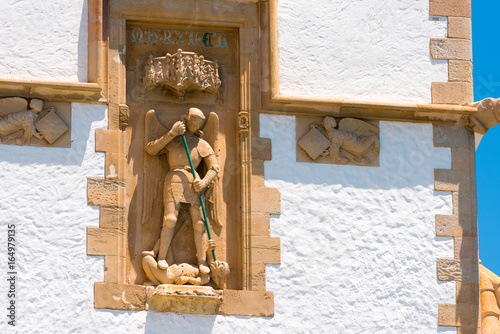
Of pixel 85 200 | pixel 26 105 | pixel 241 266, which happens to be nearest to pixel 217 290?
pixel 241 266

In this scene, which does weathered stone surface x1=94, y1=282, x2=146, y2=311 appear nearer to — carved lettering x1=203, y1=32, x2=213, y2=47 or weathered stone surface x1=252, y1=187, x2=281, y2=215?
weathered stone surface x1=252, y1=187, x2=281, y2=215

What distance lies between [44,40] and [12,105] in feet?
2.83

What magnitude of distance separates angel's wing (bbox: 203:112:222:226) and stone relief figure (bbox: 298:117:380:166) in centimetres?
92

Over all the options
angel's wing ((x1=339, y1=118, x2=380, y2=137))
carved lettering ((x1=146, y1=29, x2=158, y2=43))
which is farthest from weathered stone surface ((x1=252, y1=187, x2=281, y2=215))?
carved lettering ((x1=146, y1=29, x2=158, y2=43))

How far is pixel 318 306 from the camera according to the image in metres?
17.6

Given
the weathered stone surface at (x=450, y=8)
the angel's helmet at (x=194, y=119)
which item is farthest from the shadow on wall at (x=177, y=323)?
the weathered stone surface at (x=450, y=8)

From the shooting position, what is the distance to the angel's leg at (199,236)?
17.5m

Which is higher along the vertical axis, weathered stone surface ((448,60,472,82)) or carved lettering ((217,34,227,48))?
carved lettering ((217,34,227,48))

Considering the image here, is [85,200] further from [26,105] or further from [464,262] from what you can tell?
[464,262]

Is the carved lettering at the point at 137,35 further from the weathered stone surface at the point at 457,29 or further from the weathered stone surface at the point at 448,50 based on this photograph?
the weathered stone surface at the point at 457,29

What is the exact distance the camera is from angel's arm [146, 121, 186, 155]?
17578 mm

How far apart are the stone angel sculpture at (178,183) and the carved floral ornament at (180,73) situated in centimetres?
30

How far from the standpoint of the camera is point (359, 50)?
1859cm

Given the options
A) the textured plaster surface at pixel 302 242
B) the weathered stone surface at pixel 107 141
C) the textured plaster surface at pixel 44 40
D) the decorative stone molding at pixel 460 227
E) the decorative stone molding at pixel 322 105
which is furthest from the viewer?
the decorative stone molding at pixel 322 105
